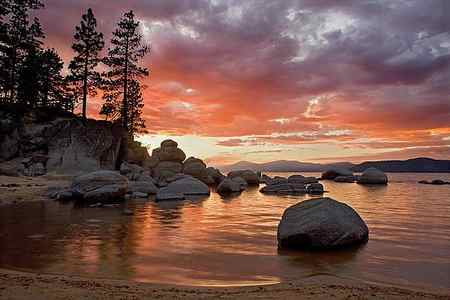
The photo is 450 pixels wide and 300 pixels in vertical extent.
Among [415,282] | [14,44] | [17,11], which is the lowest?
[415,282]

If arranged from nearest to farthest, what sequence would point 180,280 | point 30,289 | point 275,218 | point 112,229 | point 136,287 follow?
point 30,289, point 136,287, point 180,280, point 112,229, point 275,218

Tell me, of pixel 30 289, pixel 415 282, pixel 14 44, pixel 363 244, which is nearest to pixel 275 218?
pixel 363 244

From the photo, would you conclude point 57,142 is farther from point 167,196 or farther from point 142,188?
point 167,196

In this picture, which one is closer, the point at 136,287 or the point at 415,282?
the point at 136,287

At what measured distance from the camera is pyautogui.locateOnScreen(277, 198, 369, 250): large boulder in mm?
10688

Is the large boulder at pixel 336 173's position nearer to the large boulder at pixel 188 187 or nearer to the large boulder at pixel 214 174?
the large boulder at pixel 214 174

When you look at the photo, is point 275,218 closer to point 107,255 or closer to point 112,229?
point 112,229

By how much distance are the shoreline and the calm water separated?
2.76ft

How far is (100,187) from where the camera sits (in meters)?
24.7

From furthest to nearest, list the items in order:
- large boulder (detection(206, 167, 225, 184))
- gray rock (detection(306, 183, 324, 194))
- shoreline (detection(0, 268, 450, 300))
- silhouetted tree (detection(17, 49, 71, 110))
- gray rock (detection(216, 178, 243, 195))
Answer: large boulder (detection(206, 167, 225, 184)), silhouetted tree (detection(17, 49, 71, 110)), gray rock (detection(216, 178, 243, 195)), gray rock (detection(306, 183, 324, 194)), shoreline (detection(0, 268, 450, 300))

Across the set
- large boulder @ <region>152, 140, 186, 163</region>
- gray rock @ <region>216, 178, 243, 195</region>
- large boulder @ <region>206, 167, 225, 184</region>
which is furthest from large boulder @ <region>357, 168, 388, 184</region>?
gray rock @ <region>216, 178, 243, 195</region>

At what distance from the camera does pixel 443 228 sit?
1546 cm

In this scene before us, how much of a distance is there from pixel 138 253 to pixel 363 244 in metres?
6.53

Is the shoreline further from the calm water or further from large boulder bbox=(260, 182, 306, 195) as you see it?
large boulder bbox=(260, 182, 306, 195)
